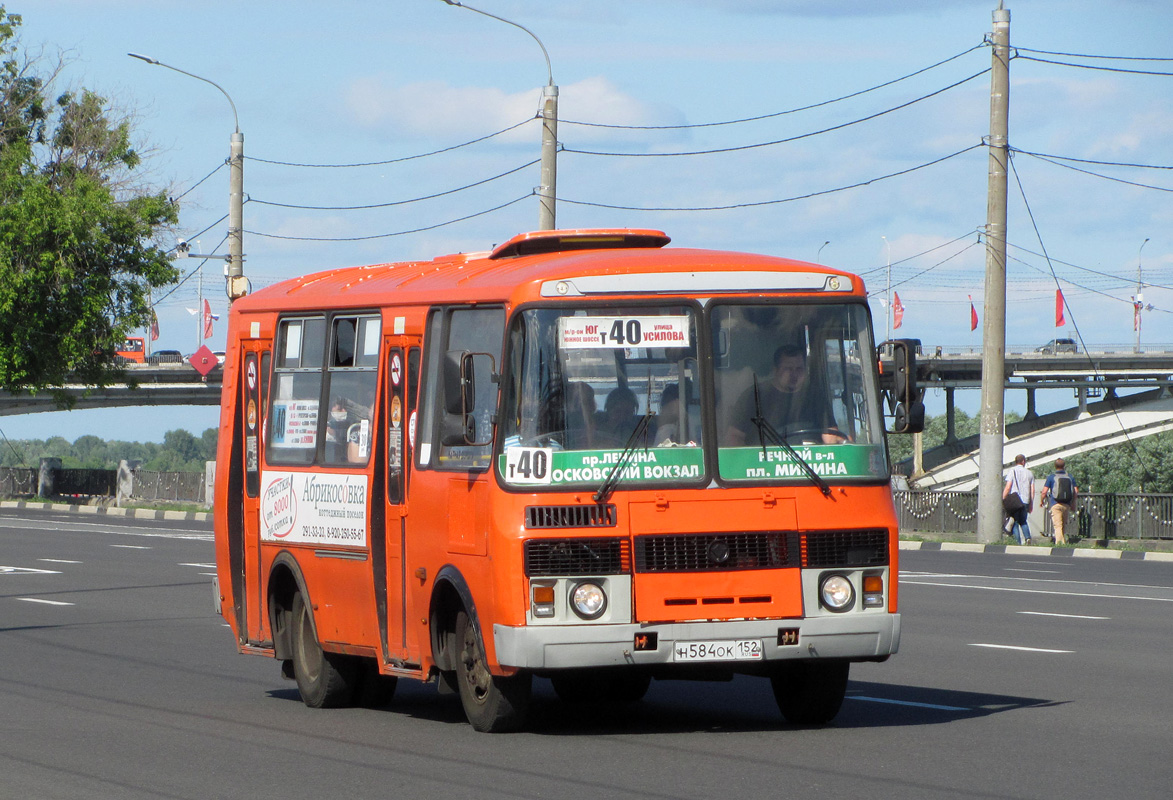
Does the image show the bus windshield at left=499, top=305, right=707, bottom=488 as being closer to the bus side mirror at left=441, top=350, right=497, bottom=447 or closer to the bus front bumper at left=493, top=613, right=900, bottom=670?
the bus side mirror at left=441, top=350, right=497, bottom=447

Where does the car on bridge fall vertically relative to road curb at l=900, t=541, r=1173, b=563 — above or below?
above

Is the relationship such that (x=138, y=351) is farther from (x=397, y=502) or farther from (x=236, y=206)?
(x=397, y=502)

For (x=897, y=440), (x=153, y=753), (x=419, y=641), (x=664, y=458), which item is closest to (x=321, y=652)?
(x=419, y=641)

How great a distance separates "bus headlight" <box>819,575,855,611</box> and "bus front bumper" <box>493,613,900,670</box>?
0.20 ft

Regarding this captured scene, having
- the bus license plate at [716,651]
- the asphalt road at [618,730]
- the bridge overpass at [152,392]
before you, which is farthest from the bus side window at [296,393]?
the bridge overpass at [152,392]

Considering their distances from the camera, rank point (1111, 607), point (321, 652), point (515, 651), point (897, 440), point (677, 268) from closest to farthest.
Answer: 1. point (515, 651)
2. point (677, 268)
3. point (321, 652)
4. point (1111, 607)
5. point (897, 440)

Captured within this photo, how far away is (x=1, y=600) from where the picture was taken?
19.4m

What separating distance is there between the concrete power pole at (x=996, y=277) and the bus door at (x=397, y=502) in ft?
73.6

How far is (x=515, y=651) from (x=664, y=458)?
1227mm

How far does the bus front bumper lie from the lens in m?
8.75

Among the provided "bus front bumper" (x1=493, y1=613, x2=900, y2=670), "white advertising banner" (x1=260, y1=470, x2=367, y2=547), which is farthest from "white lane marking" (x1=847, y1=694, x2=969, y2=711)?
"white advertising banner" (x1=260, y1=470, x2=367, y2=547)

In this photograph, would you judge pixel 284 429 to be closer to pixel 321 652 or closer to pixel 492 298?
pixel 321 652

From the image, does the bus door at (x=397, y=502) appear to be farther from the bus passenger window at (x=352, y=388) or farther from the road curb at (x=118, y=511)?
the road curb at (x=118, y=511)

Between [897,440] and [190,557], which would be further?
[897,440]
